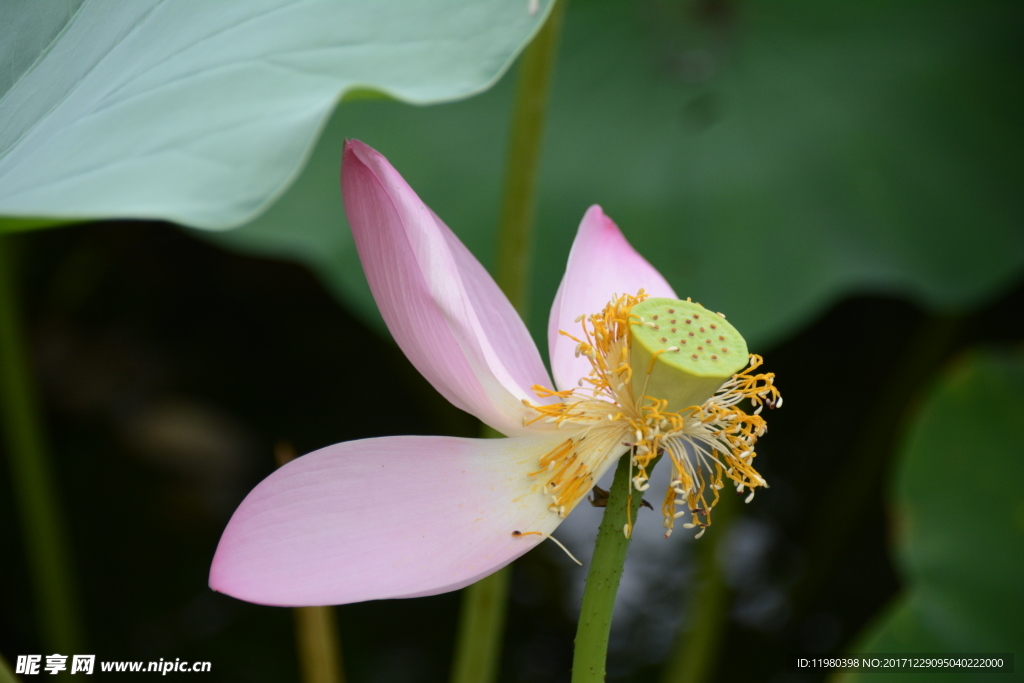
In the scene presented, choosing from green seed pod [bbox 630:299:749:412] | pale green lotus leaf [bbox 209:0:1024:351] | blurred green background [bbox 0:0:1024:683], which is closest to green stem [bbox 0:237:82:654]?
blurred green background [bbox 0:0:1024:683]

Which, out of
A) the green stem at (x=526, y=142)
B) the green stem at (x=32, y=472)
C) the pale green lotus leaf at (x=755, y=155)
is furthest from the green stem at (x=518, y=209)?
the green stem at (x=32, y=472)

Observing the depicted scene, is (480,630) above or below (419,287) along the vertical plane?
below

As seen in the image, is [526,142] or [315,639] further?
[526,142]

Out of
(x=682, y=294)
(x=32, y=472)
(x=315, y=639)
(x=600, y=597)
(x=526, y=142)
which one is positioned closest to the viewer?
(x=600, y=597)

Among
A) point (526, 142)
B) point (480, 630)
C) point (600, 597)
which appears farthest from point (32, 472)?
point (600, 597)

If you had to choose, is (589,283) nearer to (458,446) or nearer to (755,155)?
(458,446)

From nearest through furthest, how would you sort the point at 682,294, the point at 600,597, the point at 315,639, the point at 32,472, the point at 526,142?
the point at 600,597
the point at 315,639
the point at 526,142
the point at 682,294
the point at 32,472

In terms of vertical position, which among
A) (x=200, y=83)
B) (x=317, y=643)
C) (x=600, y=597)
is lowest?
(x=317, y=643)

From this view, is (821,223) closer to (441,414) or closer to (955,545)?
(955,545)

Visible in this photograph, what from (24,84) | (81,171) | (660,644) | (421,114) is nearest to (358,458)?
(81,171)
